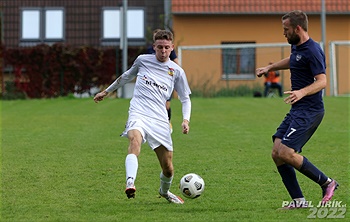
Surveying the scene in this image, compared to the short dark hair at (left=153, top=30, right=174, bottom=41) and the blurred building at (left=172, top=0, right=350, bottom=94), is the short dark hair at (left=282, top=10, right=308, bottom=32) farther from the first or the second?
the blurred building at (left=172, top=0, right=350, bottom=94)

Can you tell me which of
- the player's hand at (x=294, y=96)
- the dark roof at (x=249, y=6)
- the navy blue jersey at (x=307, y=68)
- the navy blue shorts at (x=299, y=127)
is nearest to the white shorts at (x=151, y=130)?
the navy blue shorts at (x=299, y=127)

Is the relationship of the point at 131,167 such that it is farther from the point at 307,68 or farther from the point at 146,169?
the point at 146,169

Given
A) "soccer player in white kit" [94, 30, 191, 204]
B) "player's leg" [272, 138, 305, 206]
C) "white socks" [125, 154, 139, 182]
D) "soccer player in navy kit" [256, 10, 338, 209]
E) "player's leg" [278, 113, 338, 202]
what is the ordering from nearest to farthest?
"soccer player in navy kit" [256, 10, 338, 209] < "player's leg" [278, 113, 338, 202] < "white socks" [125, 154, 139, 182] < "player's leg" [272, 138, 305, 206] < "soccer player in white kit" [94, 30, 191, 204]

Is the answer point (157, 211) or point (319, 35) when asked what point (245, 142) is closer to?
point (157, 211)

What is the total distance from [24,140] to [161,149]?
767 centimetres

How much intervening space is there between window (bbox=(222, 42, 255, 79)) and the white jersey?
28.1m

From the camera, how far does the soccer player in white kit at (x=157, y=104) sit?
29.1 ft

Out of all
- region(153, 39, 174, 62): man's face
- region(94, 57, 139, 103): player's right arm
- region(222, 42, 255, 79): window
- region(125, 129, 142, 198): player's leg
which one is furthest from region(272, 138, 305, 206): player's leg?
region(222, 42, 255, 79): window

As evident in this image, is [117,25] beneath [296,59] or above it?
above

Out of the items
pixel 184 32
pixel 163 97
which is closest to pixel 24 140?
pixel 163 97

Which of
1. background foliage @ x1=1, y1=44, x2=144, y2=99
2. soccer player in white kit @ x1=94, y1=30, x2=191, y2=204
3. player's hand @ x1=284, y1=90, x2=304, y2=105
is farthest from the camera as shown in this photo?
background foliage @ x1=1, y1=44, x2=144, y2=99

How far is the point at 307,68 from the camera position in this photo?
8289mm

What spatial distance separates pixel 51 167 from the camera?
1212 centimetres

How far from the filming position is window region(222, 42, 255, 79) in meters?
37.2
